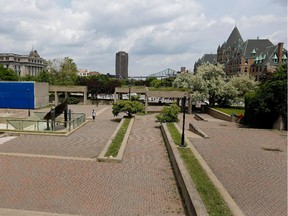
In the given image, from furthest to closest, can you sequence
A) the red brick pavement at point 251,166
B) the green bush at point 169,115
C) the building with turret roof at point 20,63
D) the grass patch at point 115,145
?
the building with turret roof at point 20,63 → the green bush at point 169,115 → the grass patch at point 115,145 → the red brick pavement at point 251,166

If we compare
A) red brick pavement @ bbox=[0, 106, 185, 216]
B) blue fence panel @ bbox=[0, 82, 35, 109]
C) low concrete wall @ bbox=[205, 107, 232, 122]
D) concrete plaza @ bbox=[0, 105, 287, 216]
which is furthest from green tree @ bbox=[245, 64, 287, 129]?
blue fence panel @ bbox=[0, 82, 35, 109]

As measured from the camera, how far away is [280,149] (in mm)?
16984

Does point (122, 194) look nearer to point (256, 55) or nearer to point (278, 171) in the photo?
point (278, 171)

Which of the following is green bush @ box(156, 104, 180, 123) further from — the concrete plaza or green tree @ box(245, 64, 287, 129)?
the concrete plaza

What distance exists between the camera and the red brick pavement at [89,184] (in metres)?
Result: 8.60

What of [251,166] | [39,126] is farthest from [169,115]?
[251,166]

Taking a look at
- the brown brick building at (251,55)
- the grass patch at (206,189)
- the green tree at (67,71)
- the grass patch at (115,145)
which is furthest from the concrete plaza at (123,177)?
the green tree at (67,71)

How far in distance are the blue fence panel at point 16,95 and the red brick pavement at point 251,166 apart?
30.2 m

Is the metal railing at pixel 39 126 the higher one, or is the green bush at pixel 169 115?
the green bush at pixel 169 115

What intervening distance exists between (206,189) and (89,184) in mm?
4400

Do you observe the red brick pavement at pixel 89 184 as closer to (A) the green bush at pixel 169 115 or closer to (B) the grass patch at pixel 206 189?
(B) the grass patch at pixel 206 189

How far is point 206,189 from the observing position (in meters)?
9.19

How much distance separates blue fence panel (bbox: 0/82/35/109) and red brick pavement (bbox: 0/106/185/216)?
26.8 m

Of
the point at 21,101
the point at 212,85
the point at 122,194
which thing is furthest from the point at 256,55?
the point at 122,194
